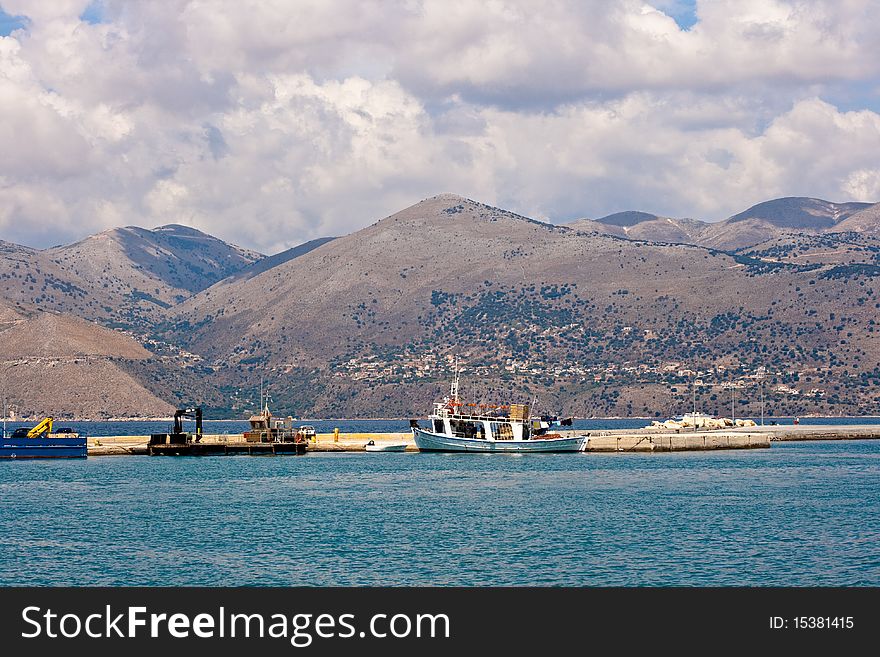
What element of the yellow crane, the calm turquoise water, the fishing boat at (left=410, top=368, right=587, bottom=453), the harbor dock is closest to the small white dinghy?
the harbor dock

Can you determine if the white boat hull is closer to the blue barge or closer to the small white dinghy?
the small white dinghy

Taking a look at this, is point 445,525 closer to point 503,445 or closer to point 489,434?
point 503,445

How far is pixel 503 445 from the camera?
143375mm

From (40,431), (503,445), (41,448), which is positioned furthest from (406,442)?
(40,431)

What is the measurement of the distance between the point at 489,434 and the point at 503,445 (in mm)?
2179

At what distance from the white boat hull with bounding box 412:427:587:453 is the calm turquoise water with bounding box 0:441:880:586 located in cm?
2086

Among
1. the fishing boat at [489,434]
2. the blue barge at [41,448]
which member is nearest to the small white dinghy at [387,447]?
the fishing boat at [489,434]

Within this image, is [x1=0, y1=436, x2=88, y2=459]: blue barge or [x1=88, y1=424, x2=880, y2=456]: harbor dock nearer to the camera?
[x1=0, y1=436, x2=88, y2=459]: blue barge

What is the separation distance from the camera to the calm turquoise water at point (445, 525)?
55625mm

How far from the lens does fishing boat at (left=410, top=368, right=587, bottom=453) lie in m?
144
